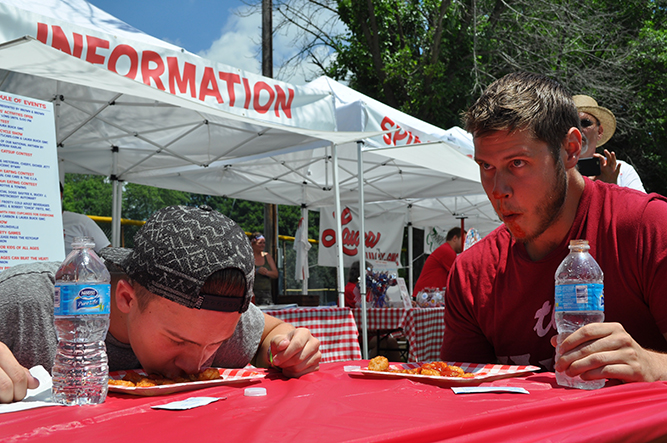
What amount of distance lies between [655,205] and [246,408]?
1266mm

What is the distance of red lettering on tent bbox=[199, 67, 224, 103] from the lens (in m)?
4.80

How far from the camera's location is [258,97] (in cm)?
525

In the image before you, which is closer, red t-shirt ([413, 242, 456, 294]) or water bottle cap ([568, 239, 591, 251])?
water bottle cap ([568, 239, 591, 251])

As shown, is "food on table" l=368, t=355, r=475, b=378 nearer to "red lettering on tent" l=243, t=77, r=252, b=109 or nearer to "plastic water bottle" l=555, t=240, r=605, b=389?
"plastic water bottle" l=555, t=240, r=605, b=389

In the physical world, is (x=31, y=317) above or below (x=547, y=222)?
below

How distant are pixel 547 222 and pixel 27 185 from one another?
2574 mm

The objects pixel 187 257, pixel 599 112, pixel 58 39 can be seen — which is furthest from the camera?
pixel 58 39

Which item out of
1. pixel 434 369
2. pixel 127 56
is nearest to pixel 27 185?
pixel 127 56

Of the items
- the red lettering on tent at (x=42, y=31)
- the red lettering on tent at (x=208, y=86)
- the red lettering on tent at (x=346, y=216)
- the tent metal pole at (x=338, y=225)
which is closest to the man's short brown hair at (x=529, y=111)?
the red lettering on tent at (x=42, y=31)

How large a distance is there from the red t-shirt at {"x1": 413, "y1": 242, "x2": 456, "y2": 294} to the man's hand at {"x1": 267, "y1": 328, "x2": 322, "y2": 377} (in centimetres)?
569

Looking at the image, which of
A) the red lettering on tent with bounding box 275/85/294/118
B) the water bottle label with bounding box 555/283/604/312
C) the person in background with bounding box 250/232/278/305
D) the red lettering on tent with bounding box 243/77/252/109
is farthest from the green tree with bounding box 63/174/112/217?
the water bottle label with bounding box 555/283/604/312

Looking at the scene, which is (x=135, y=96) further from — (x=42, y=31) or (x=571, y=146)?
(x=571, y=146)

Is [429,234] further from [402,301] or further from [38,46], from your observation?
[38,46]

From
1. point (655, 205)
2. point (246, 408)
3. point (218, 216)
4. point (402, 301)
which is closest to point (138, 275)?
point (218, 216)
